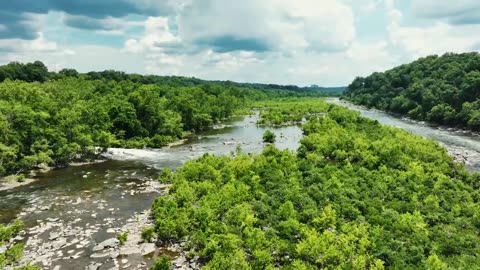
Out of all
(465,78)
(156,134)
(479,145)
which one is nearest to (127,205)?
(156,134)

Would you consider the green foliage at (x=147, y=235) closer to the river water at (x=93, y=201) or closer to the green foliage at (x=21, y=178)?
the river water at (x=93, y=201)

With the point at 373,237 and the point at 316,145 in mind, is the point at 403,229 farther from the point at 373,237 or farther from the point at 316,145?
the point at 316,145

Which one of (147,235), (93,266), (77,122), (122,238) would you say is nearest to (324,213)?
(147,235)

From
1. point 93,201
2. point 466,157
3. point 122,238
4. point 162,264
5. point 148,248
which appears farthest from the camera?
point 466,157

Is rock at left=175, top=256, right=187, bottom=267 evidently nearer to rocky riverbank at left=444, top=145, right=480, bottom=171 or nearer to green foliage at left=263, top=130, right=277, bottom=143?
rocky riverbank at left=444, top=145, right=480, bottom=171

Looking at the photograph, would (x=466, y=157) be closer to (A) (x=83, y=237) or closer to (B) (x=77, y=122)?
(A) (x=83, y=237)
